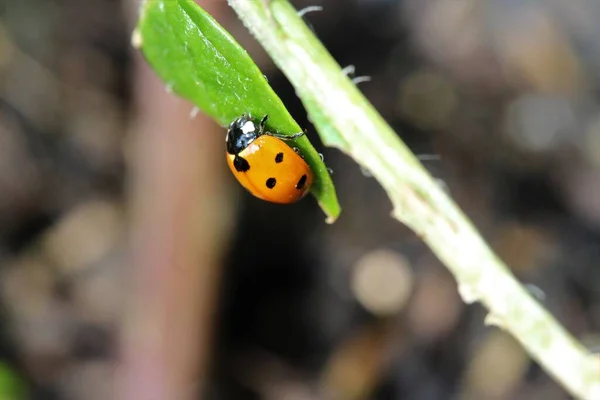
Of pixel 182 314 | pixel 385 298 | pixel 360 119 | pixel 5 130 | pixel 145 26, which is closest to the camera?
pixel 145 26

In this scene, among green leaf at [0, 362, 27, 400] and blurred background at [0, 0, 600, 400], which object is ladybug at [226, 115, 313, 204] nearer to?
blurred background at [0, 0, 600, 400]

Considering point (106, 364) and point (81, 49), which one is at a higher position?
point (81, 49)

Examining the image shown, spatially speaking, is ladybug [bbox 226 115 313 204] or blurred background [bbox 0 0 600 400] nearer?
ladybug [bbox 226 115 313 204]

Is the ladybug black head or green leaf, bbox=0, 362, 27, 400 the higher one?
the ladybug black head

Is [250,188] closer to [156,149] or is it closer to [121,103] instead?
[156,149]

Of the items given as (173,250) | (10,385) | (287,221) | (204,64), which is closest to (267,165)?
(204,64)

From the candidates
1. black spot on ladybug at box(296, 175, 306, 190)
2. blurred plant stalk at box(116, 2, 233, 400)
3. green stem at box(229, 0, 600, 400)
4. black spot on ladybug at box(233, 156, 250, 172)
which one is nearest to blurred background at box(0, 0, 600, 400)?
blurred plant stalk at box(116, 2, 233, 400)

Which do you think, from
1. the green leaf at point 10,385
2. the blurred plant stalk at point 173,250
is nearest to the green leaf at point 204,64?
the blurred plant stalk at point 173,250

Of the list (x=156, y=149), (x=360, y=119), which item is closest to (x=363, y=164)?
(x=360, y=119)
